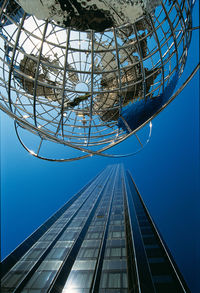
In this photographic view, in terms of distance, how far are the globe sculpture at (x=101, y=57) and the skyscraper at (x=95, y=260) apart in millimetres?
7633

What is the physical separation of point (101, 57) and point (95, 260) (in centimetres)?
1020

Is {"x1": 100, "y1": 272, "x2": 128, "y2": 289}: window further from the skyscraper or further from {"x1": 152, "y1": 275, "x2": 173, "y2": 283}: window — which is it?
{"x1": 152, "y1": 275, "x2": 173, "y2": 283}: window

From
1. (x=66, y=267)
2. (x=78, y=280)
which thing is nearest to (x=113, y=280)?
(x=78, y=280)

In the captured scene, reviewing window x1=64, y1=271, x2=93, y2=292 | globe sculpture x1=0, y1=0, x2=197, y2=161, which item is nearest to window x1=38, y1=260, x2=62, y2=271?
window x1=64, y1=271, x2=93, y2=292

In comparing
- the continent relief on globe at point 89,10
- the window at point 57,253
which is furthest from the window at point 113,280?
the continent relief on globe at point 89,10

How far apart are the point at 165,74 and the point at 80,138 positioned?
1793 mm

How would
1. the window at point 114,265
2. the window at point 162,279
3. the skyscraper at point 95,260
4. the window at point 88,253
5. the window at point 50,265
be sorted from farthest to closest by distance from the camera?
the window at point 88,253, the window at point 50,265, the window at point 114,265, the window at point 162,279, the skyscraper at point 95,260

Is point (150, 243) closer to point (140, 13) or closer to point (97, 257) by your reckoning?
point (97, 257)

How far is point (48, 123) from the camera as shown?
8.71 ft

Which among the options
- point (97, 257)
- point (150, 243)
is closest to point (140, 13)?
point (97, 257)

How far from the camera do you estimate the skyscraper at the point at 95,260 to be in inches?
278

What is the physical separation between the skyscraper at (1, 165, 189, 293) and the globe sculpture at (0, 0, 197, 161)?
25.0ft

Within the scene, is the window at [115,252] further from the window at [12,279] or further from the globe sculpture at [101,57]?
the globe sculpture at [101,57]

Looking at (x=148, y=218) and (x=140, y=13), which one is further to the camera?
(x=148, y=218)
